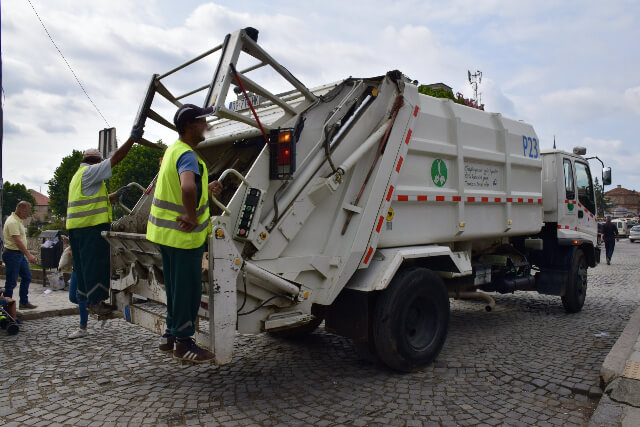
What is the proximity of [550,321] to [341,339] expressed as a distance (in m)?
2.87

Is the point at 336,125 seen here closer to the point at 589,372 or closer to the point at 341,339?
the point at 341,339

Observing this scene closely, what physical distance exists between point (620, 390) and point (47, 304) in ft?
22.6

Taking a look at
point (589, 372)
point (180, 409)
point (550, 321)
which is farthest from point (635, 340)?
point (180, 409)

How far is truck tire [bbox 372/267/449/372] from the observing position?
3816 millimetres

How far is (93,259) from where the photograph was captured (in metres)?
4.03

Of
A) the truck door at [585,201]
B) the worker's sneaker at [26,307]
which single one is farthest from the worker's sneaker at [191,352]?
the truck door at [585,201]

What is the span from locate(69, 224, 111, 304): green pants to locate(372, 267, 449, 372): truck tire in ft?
7.69

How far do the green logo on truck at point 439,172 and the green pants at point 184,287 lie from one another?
2428mm

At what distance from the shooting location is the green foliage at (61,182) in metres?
46.7

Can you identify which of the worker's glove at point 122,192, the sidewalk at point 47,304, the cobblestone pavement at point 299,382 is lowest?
the cobblestone pavement at point 299,382

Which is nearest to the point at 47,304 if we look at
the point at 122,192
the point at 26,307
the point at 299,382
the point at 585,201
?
the point at 26,307

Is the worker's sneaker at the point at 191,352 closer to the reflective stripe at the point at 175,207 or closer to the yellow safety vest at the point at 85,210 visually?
the reflective stripe at the point at 175,207

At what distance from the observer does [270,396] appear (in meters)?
3.44

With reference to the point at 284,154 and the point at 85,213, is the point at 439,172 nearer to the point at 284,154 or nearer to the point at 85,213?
the point at 284,154
